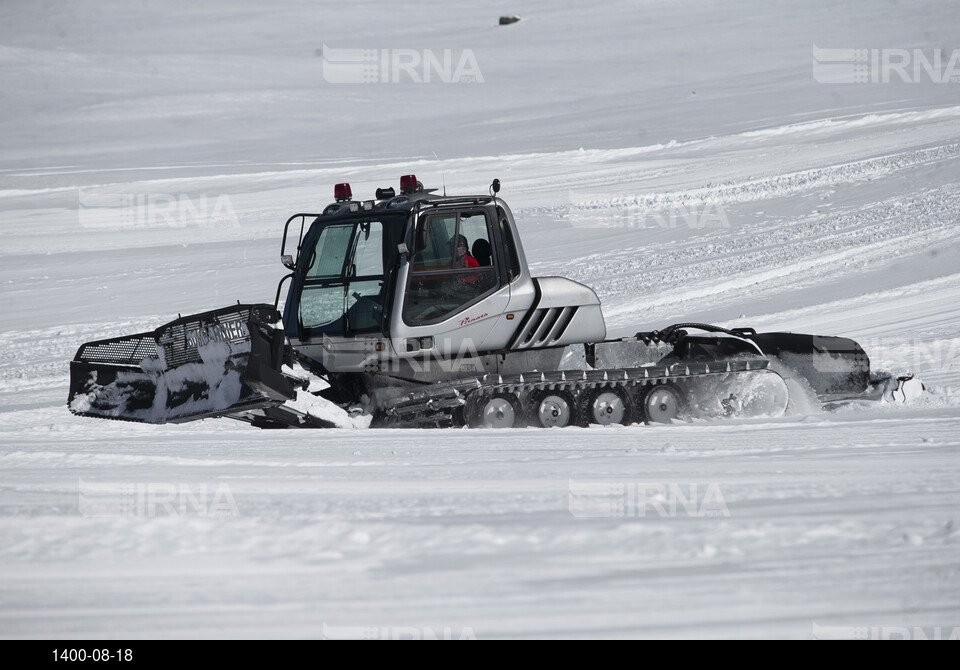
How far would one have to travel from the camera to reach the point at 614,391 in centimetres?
817

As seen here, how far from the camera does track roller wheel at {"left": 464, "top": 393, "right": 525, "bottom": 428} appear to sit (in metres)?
7.77

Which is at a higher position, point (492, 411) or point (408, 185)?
point (408, 185)

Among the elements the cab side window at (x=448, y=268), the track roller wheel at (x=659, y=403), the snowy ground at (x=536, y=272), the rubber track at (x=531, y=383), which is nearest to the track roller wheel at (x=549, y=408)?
the rubber track at (x=531, y=383)

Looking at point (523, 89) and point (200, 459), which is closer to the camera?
point (200, 459)

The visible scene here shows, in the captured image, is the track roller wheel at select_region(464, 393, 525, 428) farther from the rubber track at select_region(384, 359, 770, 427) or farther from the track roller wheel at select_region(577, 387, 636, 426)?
the track roller wheel at select_region(577, 387, 636, 426)

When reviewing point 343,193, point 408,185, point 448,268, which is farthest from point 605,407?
point 343,193

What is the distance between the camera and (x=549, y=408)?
7973 mm

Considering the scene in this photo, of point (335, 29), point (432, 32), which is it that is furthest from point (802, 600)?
point (335, 29)

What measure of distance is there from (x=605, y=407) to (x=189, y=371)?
10.2ft

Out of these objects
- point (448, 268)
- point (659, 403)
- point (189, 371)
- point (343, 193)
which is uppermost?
point (343, 193)

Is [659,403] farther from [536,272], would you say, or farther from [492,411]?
[536,272]

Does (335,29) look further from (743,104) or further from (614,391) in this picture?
(614,391)

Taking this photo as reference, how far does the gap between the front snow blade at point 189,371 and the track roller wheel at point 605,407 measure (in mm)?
2246

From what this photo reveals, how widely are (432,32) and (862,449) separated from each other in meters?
33.1
